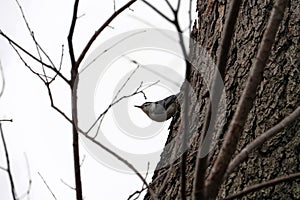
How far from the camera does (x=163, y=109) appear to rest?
8.43ft

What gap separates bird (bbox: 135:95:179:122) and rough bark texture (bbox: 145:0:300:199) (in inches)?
17.2

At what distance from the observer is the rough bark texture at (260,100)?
148 cm

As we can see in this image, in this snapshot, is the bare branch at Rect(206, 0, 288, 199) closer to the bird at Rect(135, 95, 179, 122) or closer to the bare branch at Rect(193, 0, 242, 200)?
the bare branch at Rect(193, 0, 242, 200)

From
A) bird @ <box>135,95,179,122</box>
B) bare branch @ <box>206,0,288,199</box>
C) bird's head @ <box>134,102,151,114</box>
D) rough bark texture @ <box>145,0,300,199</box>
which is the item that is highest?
bird's head @ <box>134,102,151,114</box>

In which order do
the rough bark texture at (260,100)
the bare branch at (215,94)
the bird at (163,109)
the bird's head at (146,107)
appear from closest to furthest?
the bare branch at (215,94) → the rough bark texture at (260,100) → the bird at (163,109) → the bird's head at (146,107)

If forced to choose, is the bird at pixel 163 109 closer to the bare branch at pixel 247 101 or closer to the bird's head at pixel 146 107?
the bird's head at pixel 146 107

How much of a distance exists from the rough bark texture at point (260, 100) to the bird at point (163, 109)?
0.44m

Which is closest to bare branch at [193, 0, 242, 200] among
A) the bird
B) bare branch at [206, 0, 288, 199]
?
bare branch at [206, 0, 288, 199]

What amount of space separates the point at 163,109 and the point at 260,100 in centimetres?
102

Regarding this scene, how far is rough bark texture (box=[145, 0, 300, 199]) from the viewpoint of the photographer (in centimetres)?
148

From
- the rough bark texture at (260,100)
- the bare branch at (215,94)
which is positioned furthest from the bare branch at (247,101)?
the rough bark texture at (260,100)

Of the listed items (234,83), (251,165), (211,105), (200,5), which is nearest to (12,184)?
(211,105)

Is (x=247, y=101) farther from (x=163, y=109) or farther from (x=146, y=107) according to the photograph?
(x=146, y=107)

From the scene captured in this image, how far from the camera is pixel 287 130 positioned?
1.50 metres
